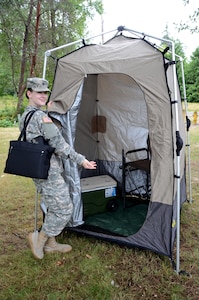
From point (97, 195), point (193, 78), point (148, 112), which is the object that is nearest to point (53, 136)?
point (148, 112)

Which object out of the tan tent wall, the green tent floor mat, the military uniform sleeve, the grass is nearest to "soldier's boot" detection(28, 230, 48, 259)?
the grass

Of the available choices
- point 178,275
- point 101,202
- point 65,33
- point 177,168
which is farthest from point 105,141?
point 65,33

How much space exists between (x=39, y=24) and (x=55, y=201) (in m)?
11.4

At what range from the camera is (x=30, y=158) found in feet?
7.37

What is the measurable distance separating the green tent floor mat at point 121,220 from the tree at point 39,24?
363 inches

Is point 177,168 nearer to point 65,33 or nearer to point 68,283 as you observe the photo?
point 68,283

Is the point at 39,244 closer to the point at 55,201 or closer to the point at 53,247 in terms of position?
the point at 53,247

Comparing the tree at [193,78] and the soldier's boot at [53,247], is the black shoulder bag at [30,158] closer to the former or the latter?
the soldier's boot at [53,247]

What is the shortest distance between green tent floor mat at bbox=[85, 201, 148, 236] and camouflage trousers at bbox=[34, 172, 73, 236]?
25.2 inches

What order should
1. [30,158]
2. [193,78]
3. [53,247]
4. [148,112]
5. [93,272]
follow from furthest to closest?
[193,78] → [53,247] → [148,112] → [93,272] → [30,158]

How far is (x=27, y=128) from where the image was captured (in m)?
2.33

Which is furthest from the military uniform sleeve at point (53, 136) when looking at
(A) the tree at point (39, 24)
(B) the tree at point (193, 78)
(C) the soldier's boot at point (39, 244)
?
(B) the tree at point (193, 78)

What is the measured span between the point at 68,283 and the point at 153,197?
0.98 meters

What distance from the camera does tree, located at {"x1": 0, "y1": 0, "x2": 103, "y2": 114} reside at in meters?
11.6
